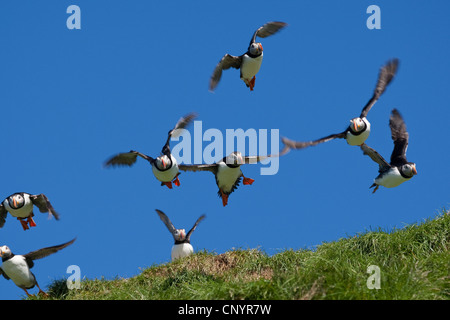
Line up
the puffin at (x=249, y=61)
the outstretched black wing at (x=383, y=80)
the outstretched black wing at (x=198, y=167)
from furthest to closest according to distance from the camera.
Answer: the puffin at (x=249, y=61) < the outstretched black wing at (x=383, y=80) < the outstretched black wing at (x=198, y=167)

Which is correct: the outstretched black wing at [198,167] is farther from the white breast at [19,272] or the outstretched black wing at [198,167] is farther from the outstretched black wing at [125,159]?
the white breast at [19,272]

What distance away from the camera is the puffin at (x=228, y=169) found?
440 inches

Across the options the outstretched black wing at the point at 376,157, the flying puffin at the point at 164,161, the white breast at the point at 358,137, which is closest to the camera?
the flying puffin at the point at 164,161

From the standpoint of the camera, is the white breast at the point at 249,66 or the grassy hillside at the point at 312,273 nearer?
the grassy hillside at the point at 312,273

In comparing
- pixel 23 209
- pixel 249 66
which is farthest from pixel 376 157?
pixel 23 209

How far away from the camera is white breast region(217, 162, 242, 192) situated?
446 inches

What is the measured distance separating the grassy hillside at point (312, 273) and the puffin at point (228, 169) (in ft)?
4.59

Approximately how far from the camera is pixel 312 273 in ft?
26.1

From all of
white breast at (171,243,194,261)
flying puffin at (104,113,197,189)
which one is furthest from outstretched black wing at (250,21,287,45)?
white breast at (171,243,194,261)

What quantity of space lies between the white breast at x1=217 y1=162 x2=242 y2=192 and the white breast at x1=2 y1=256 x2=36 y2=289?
3.88 meters

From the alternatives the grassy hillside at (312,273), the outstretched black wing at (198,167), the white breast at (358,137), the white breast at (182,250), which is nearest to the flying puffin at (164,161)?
the outstretched black wing at (198,167)

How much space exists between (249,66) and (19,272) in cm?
653

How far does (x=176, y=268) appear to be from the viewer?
1076 cm
